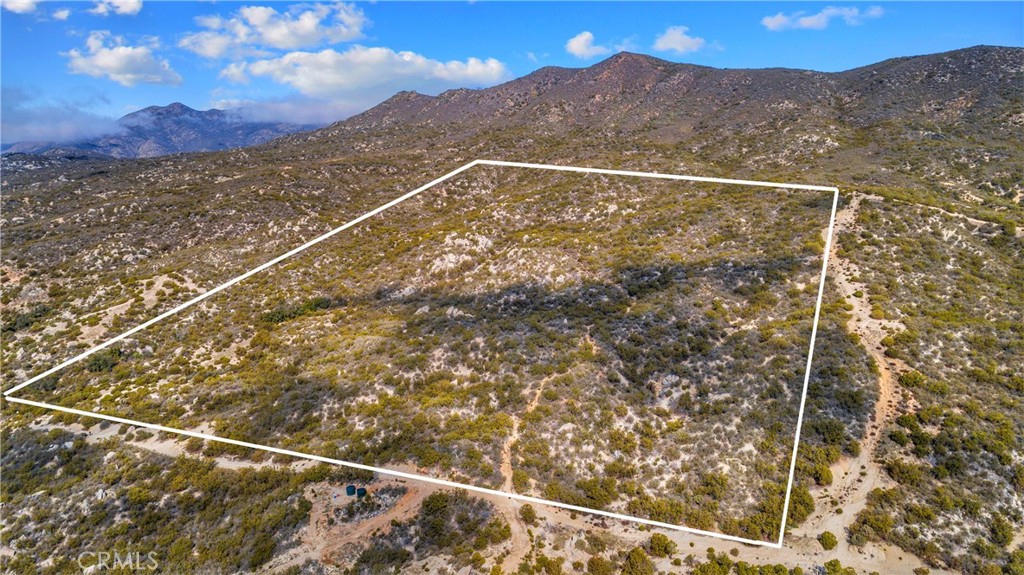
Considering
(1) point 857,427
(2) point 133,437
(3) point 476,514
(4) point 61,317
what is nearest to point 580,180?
(1) point 857,427

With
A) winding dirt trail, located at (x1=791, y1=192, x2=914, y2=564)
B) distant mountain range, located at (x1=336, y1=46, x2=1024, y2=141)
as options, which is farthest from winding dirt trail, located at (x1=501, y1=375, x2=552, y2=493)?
distant mountain range, located at (x1=336, y1=46, x2=1024, y2=141)

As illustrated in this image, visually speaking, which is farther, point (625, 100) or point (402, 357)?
point (625, 100)

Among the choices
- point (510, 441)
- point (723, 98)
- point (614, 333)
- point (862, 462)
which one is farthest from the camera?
point (723, 98)

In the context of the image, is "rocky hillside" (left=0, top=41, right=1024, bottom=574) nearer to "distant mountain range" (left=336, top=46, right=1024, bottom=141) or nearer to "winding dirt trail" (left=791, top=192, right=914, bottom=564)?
"winding dirt trail" (left=791, top=192, right=914, bottom=564)

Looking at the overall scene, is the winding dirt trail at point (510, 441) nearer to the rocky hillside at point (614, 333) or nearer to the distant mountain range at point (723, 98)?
the rocky hillside at point (614, 333)

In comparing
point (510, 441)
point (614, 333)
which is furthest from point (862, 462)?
point (510, 441)

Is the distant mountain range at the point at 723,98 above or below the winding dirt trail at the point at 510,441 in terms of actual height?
above

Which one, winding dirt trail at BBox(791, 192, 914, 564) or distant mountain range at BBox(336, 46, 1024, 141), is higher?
distant mountain range at BBox(336, 46, 1024, 141)

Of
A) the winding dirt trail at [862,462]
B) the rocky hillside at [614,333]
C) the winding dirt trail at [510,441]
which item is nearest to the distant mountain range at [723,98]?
the rocky hillside at [614,333]

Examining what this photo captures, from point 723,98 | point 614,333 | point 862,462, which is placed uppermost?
point 723,98

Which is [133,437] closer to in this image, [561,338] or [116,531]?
[116,531]

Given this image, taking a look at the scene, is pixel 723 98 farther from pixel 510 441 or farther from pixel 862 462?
pixel 510 441
